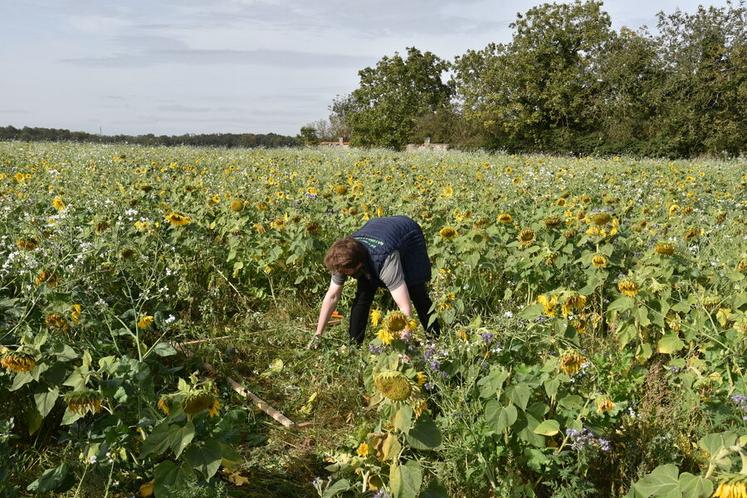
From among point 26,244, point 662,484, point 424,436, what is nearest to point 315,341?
point 26,244

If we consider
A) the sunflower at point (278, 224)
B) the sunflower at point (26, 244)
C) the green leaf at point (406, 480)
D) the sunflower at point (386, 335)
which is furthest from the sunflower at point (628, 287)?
the sunflower at point (26, 244)

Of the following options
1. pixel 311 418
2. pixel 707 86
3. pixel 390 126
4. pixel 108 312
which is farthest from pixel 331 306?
pixel 390 126

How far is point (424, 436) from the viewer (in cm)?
188

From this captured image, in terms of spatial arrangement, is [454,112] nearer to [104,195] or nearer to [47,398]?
[104,195]

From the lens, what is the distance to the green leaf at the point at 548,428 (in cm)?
206

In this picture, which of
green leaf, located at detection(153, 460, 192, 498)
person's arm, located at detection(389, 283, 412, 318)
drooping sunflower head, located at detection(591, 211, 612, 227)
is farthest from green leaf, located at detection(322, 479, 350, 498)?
drooping sunflower head, located at detection(591, 211, 612, 227)

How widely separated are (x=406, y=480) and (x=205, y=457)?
2.05 feet

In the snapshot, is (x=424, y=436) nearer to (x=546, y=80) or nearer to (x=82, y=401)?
(x=82, y=401)

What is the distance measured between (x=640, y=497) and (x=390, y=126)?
36.3 m

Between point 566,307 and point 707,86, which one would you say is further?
point 707,86

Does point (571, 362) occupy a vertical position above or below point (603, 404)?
above

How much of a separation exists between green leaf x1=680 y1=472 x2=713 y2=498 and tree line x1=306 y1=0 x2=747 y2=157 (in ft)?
76.2

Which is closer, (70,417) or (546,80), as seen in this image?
(70,417)

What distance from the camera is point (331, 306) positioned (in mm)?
3752
